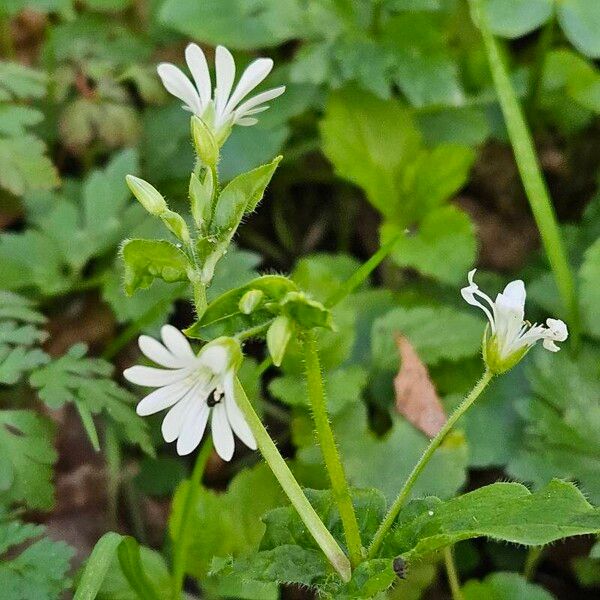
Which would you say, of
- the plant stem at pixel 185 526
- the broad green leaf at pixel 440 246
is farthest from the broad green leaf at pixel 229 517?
the broad green leaf at pixel 440 246

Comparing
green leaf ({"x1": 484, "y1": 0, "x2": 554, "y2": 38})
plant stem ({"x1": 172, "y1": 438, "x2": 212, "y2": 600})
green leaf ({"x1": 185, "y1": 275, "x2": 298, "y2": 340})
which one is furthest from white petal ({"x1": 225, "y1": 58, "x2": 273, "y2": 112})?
green leaf ({"x1": 484, "y1": 0, "x2": 554, "y2": 38})

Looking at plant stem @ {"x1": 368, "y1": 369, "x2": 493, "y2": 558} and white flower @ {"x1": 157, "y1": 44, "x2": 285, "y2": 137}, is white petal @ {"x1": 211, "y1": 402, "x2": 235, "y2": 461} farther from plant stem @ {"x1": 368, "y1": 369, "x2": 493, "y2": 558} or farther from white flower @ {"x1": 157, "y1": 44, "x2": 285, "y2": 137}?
white flower @ {"x1": 157, "y1": 44, "x2": 285, "y2": 137}

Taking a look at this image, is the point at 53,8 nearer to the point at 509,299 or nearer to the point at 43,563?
the point at 43,563

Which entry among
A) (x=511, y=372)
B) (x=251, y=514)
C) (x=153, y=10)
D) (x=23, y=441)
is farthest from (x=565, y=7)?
(x=23, y=441)

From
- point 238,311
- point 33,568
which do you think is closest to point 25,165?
point 33,568

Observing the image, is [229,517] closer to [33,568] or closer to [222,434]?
[33,568]

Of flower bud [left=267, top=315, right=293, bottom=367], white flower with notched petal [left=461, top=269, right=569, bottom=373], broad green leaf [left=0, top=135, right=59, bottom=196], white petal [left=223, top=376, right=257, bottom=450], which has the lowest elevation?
broad green leaf [left=0, top=135, right=59, bottom=196]
